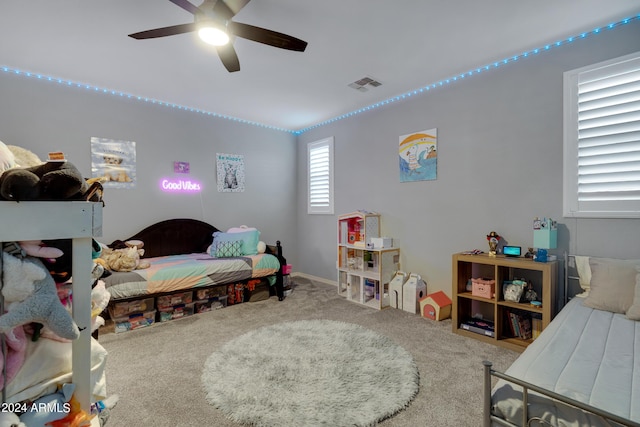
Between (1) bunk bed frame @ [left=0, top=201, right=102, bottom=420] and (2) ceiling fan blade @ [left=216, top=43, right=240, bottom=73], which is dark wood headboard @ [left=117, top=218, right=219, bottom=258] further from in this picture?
(1) bunk bed frame @ [left=0, top=201, right=102, bottom=420]

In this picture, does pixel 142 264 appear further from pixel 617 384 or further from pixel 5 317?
pixel 617 384

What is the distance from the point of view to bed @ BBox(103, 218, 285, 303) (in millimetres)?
2865

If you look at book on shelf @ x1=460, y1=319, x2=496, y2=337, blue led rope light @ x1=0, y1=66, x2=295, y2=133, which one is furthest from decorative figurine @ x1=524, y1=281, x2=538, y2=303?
blue led rope light @ x1=0, y1=66, x2=295, y2=133

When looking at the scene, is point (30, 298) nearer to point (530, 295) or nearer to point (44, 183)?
point (44, 183)

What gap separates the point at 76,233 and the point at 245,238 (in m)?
3.01

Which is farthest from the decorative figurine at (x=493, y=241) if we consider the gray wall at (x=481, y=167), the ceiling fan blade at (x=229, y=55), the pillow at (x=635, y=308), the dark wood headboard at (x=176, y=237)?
the dark wood headboard at (x=176, y=237)

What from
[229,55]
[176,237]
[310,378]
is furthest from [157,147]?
[310,378]

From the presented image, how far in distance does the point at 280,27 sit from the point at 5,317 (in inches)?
89.9

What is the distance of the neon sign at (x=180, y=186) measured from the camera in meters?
3.83

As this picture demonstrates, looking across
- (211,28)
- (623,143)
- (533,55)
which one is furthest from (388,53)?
(623,143)

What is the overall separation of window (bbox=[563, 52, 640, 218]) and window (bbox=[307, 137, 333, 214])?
283cm

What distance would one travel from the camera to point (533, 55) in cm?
261

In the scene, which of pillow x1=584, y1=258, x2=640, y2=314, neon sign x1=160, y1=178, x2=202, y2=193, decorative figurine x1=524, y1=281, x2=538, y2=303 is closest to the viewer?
pillow x1=584, y1=258, x2=640, y2=314

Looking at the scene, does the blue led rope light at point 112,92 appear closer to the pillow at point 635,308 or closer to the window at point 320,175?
the window at point 320,175
